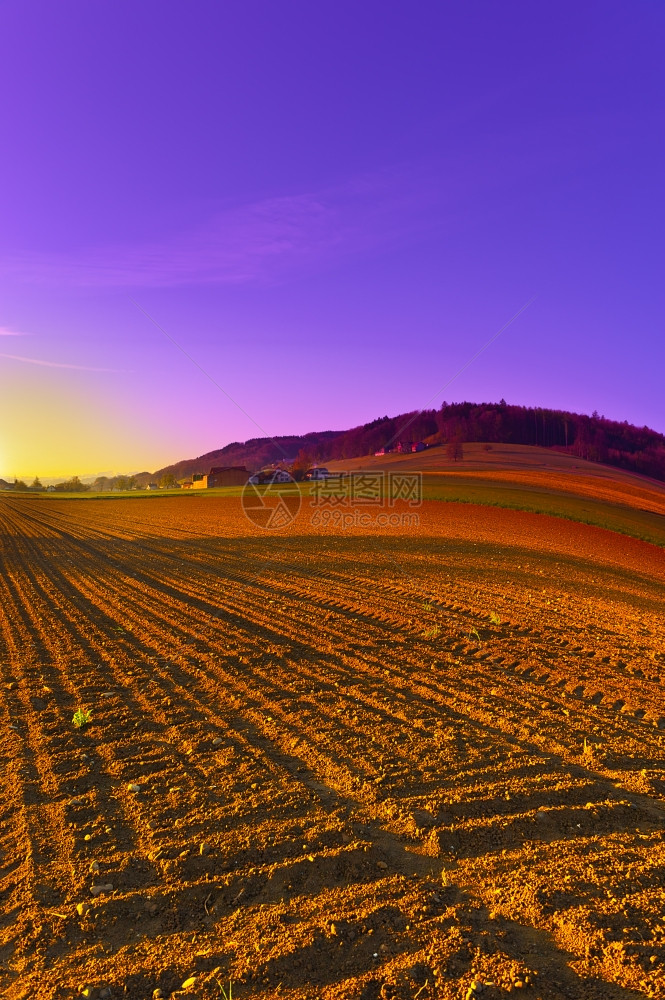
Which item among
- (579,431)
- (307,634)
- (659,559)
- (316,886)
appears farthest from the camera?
(579,431)

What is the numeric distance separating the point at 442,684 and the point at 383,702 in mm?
1143

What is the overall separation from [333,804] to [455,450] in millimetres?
61595

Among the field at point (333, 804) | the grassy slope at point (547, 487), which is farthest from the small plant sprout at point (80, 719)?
the grassy slope at point (547, 487)

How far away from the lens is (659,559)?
23672mm

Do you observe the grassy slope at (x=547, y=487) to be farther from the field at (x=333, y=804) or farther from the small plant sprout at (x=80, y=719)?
the small plant sprout at (x=80, y=719)

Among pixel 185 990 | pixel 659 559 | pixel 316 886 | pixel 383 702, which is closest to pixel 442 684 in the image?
pixel 383 702

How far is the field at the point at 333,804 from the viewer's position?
121 inches

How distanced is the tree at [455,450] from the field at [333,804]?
51.5 m

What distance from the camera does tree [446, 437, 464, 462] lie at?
61594mm

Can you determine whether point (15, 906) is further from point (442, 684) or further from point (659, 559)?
point (659, 559)

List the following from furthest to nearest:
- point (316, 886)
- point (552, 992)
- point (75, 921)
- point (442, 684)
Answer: point (442, 684) < point (316, 886) < point (75, 921) < point (552, 992)

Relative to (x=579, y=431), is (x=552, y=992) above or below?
below

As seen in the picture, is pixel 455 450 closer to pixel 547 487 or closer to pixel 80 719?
pixel 547 487

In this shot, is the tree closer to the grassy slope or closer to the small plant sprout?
the grassy slope
